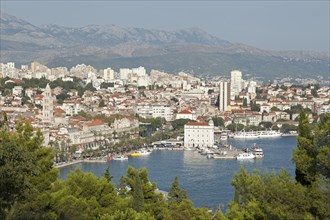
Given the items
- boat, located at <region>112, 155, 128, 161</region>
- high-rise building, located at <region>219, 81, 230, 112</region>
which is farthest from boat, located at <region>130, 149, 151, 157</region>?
high-rise building, located at <region>219, 81, 230, 112</region>

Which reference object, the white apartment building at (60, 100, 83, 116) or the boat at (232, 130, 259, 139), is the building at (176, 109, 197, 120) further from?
the white apartment building at (60, 100, 83, 116)

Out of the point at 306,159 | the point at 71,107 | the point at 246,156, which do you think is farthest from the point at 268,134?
the point at 306,159

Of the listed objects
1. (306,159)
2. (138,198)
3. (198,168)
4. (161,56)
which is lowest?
(198,168)

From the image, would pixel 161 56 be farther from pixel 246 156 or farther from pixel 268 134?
pixel 246 156

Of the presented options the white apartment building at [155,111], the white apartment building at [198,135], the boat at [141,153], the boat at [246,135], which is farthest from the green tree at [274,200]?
the white apartment building at [155,111]

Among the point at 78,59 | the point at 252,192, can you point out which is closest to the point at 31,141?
the point at 252,192

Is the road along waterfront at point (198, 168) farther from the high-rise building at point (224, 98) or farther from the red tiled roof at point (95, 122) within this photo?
Answer: the high-rise building at point (224, 98)
